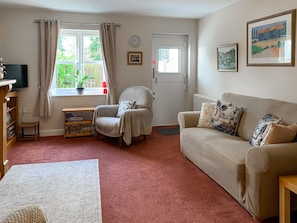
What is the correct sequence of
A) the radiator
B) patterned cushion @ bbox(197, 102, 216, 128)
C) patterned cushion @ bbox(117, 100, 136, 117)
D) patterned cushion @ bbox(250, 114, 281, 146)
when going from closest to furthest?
patterned cushion @ bbox(250, 114, 281, 146), patterned cushion @ bbox(197, 102, 216, 128), patterned cushion @ bbox(117, 100, 136, 117), the radiator

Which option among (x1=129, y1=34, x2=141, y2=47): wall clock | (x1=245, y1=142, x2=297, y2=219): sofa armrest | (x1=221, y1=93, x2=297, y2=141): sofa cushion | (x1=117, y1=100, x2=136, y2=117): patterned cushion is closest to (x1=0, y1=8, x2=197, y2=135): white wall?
(x1=129, y1=34, x2=141, y2=47): wall clock

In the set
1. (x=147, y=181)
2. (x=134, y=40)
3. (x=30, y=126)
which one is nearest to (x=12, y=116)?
(x=30, y=126)

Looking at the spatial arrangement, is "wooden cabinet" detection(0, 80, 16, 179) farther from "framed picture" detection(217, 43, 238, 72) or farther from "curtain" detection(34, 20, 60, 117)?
"framed picture" detection(217, 43, 238, 72)

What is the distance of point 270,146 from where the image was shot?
2.26 meters

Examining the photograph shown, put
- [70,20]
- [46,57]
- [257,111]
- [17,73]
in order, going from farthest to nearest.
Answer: [70,20] < [46,57] < [17,73] < [257,111]

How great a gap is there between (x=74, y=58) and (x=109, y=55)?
2.34 ft

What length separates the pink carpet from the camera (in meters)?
2.38

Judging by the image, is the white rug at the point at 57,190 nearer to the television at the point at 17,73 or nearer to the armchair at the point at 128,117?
the armchair at the point at 128,117

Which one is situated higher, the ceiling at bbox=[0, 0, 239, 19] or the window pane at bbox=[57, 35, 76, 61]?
the ceiling at bbox=[0, 0, 239, 19]

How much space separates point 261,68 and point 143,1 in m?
2.08

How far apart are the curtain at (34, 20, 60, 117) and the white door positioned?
2.01 m

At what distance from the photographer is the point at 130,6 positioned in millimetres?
4633

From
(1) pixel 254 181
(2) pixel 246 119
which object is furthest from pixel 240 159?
(2) pixel 246 119

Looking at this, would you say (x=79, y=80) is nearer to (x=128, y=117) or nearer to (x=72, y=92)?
(x=72, y=92)
